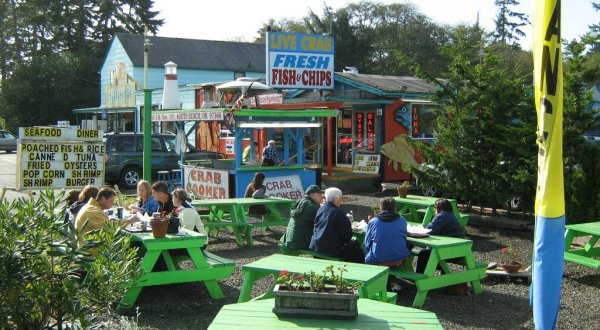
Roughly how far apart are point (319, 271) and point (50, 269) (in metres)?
2.87

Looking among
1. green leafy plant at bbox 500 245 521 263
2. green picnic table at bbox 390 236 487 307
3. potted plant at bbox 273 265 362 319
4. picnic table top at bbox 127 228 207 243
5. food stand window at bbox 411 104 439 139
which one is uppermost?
food stand window at bbox 411 104 439 139

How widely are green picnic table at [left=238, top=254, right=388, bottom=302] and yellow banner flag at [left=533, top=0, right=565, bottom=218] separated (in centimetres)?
159

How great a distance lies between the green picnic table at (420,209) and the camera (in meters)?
11.6

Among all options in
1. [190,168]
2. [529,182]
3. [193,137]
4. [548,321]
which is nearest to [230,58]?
[193,137]

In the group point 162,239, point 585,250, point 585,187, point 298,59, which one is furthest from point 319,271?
point 298,59

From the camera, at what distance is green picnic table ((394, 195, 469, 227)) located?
38.1ft

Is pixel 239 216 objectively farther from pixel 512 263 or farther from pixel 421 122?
pixel 421 122

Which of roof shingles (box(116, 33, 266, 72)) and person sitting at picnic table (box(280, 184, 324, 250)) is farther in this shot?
roof shingles (box(116, 33, 266, 72))

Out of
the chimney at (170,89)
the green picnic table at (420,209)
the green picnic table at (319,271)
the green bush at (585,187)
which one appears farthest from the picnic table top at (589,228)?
the chimney at (170,89)

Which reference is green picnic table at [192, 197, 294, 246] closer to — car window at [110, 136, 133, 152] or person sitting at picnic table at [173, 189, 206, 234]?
person sitting at picnic table at [173, 189, 206, 234]

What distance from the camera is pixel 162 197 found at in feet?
29.6

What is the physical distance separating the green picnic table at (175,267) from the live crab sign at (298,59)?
10.9 m

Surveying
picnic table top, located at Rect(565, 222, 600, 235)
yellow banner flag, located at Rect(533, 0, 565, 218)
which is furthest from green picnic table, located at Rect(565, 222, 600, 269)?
yellow banner flag, located at Rect(533, 0, 565, 218)

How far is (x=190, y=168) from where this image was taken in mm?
16719
